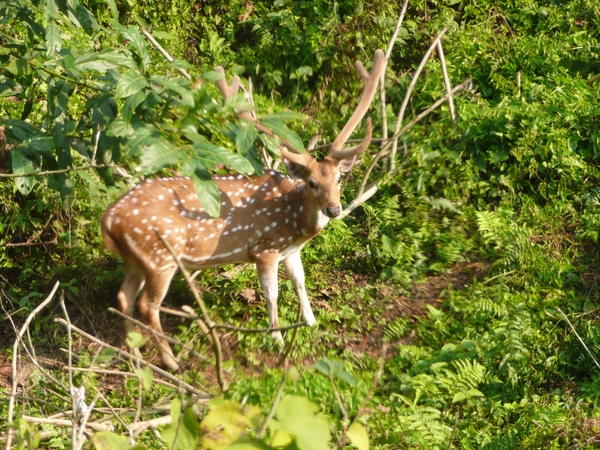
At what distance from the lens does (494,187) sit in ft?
24.5

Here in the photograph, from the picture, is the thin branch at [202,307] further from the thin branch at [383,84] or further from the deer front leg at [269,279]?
the thin branch at [383,84]

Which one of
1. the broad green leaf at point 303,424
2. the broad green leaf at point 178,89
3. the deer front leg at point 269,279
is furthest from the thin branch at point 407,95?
the broad green leaf at point 303,424

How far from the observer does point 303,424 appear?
2342 millimetres

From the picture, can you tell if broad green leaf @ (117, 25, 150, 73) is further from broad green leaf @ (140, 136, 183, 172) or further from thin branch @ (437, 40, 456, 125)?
thin branch @ (437, 40, 456, 125)

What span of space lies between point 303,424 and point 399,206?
5.26 meters

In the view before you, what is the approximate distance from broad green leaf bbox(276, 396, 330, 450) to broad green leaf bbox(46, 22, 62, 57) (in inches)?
137

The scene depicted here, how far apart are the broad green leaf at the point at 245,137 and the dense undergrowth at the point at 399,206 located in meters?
0.09

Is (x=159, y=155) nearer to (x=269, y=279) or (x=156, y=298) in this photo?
(x=156, y=298)

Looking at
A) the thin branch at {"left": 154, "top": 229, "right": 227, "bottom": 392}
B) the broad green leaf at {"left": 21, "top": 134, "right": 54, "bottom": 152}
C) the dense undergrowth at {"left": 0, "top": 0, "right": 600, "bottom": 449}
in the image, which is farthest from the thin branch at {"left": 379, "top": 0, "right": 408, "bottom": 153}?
the thin branch at {"left": 154, "top": 229, "right": 227, "bottom": 392}

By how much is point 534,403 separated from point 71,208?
154 inches

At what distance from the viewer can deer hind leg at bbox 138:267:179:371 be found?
6.00 m

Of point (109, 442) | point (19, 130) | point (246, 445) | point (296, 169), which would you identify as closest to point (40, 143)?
point (19, 130)

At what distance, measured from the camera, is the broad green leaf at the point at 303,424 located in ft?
7.62

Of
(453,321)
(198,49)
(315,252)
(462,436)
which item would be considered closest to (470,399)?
(462,436)
